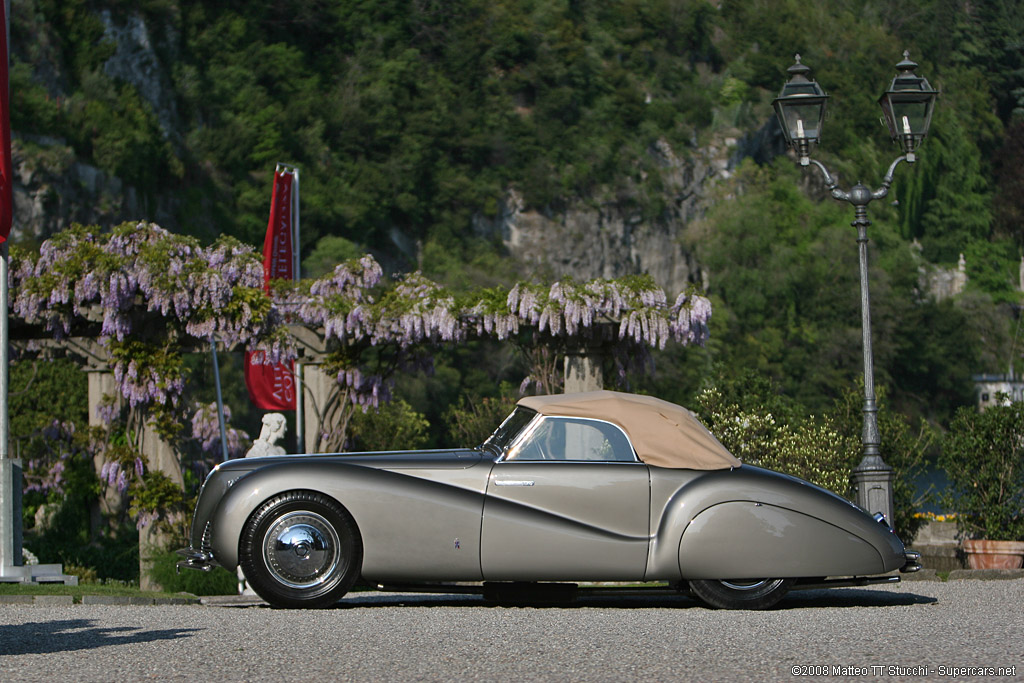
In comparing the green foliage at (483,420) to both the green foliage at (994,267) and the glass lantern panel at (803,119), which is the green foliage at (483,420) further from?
the green foliage at (994,267)

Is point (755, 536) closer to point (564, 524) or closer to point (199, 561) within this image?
point (564, 524)

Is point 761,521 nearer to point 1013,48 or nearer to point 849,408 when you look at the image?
point 849,408

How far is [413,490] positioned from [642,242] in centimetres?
8800

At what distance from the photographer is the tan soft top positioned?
7648 millimetres

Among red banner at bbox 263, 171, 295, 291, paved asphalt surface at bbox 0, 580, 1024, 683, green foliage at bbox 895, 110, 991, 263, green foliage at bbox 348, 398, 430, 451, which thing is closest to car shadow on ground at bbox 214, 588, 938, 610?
paved asphalt surface at bbox 0, 580, 1024, 683

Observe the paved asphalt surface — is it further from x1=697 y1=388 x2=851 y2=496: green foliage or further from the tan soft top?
x1=697 y1=388 x2=851 y2=496: green foliage

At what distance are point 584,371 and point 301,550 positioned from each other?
351 inches

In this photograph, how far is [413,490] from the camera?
24.4 feet

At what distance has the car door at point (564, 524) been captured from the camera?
7438 millimetres

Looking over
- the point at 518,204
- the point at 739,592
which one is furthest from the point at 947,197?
the point at 739,592

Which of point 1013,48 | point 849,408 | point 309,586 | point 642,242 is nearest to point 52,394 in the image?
point 849,408

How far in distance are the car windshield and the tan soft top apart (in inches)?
2.5

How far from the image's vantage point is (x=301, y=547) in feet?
24.4

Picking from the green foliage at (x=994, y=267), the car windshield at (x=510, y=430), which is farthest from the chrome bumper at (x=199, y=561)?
the green foliage at (x=994, y=267)
